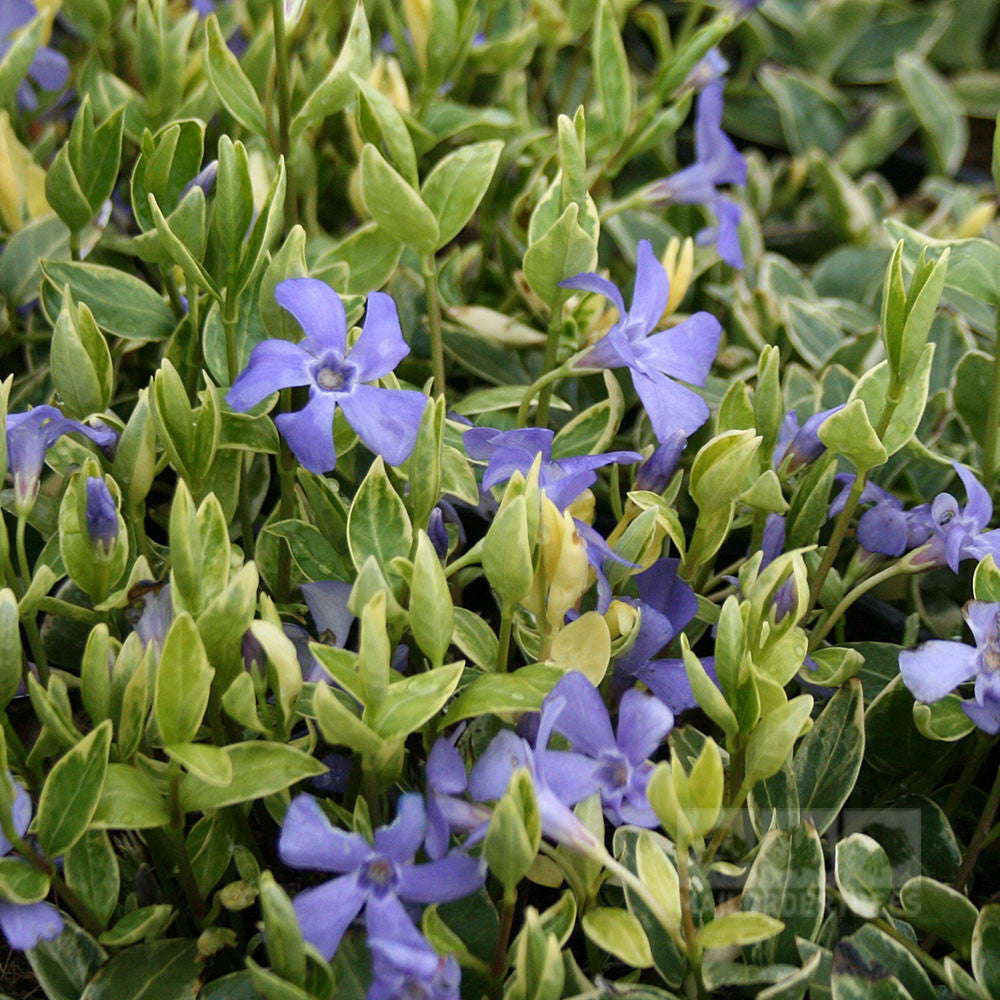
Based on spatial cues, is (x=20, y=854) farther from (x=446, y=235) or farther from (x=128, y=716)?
(x=446, y=235)

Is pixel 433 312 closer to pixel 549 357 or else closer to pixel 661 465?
pixel 549 357

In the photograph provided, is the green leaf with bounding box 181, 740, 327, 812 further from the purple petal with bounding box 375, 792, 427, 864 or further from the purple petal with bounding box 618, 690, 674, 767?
the purple petal with bounding box 618, 690, 674, 767

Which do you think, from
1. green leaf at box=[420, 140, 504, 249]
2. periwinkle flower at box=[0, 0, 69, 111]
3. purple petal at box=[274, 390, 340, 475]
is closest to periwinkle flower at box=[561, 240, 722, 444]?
green leaf at box=[420, 140, 504, 249]

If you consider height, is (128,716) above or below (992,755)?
above

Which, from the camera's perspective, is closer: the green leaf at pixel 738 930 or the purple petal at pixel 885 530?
the green leaf at pixel 738 930

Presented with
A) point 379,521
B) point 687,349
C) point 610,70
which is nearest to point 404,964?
point 379,521

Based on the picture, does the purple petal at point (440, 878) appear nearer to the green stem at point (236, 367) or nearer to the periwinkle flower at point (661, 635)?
the periwinkle flower at point (661, 635)

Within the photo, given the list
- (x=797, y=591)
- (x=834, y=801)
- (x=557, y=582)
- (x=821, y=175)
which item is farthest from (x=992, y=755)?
(x=821, y=175)

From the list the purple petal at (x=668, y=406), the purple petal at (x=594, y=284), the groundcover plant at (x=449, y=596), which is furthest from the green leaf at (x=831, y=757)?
the purple petal at (x=594, y=284)
